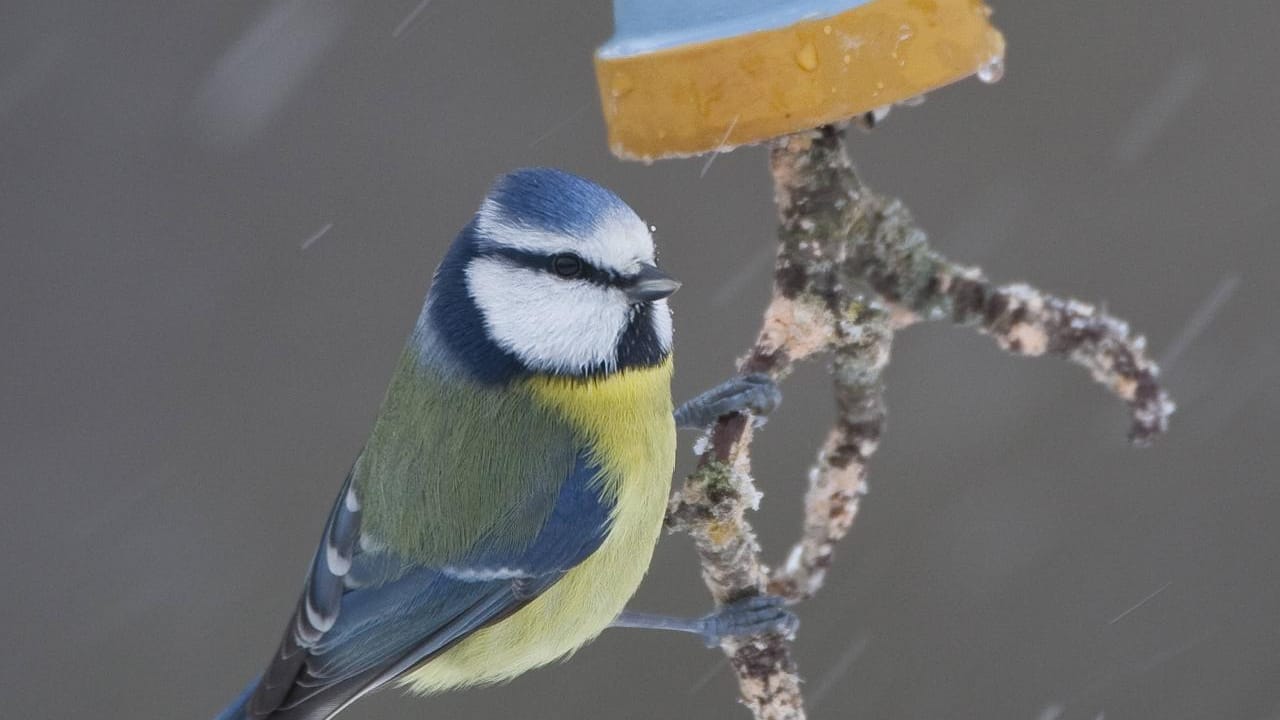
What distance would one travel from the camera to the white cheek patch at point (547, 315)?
166 centimetres

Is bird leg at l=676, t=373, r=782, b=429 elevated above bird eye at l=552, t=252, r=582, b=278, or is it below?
below

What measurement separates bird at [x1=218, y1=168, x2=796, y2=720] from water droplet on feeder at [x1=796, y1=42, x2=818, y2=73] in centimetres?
38

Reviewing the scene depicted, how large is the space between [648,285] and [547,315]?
0.46 ft

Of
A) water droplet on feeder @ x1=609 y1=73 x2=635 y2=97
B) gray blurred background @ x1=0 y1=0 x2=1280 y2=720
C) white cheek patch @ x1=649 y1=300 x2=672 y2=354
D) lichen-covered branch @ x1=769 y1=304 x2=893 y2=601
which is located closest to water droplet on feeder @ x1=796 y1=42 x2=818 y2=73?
water droplet on feeder @ x1=609 y1=73 x2=635 y2=97

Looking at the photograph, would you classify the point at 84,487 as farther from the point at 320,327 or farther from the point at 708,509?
the point at 708,509

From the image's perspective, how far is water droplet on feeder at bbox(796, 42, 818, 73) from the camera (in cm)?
140

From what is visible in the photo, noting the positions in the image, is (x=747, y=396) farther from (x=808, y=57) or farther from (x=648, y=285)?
(x=808, y=57)

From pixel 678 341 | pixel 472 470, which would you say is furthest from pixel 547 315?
pixel 678 341

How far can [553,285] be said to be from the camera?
1.66m

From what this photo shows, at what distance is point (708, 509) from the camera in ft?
4.73

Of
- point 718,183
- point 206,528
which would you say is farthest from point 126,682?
point 718,183

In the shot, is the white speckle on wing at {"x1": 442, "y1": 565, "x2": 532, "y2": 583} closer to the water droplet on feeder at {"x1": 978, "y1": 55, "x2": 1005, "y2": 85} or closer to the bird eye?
the bird eye

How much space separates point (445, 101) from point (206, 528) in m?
1.09

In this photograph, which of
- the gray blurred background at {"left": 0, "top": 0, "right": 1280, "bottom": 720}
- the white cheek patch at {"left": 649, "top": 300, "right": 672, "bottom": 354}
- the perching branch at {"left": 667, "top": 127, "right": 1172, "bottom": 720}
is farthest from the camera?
the gray blurred background at {"left": 0, "top": 0, "right": 1280, "bottom": 720}
